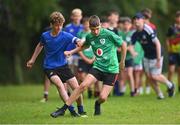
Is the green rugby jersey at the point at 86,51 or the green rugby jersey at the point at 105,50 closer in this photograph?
the green rugby jersey at the point at 105,50

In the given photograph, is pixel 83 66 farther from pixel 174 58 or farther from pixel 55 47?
pixel 55 47

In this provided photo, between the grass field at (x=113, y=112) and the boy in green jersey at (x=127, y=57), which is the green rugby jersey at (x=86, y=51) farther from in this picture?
the grass field at (x=113, y=112)

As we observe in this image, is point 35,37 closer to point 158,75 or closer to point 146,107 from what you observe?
point 158,75

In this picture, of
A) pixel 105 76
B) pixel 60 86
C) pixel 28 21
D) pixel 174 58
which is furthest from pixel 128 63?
pixel 28 21

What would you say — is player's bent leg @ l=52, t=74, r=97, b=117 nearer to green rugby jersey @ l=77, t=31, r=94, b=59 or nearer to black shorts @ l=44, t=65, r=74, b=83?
black shorts @ l=44, t=65, r=74, b=83

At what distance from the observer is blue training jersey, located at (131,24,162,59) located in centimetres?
1866

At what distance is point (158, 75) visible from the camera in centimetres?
1884

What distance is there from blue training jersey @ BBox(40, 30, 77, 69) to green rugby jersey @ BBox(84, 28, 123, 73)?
2.01 ft

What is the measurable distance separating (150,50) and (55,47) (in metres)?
5.02

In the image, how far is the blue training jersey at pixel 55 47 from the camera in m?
14.5

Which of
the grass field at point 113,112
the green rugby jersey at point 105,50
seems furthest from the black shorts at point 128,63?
the green rugby jersey at point 105,50

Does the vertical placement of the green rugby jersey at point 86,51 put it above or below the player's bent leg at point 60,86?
above

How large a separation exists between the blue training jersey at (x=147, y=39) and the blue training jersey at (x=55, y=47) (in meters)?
4.54

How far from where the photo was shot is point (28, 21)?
29703 mm
